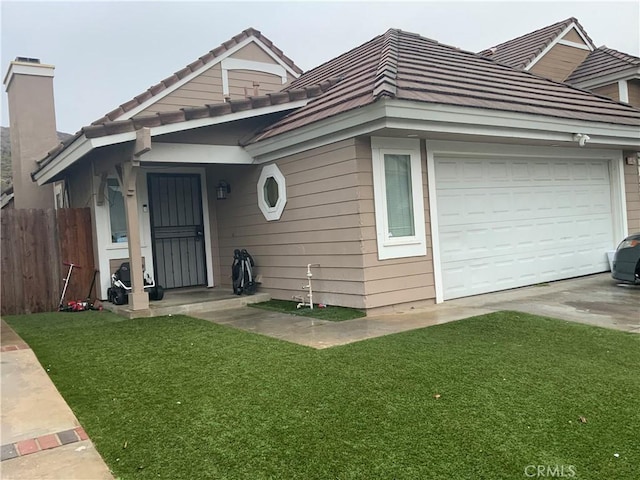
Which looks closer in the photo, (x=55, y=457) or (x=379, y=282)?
(x=55, y=457)

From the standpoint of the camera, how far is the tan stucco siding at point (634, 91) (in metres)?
13.0

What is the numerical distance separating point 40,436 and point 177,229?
278 inches

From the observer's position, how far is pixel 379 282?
23.1 feet

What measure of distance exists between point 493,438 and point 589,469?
0.51 metres

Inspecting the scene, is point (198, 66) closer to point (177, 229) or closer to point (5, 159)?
point (177, 229)

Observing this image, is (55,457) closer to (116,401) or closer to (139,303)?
(116,401)

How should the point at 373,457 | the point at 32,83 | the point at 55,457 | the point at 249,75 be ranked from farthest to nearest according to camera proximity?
the point at 249,75, the point at 32,83, the point at 55,457, the point at 373,457

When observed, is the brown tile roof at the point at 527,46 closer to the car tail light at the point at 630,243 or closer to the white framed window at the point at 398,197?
the car tail light at the point at 630,243

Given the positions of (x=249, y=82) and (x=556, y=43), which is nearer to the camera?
(x=249, y=82)

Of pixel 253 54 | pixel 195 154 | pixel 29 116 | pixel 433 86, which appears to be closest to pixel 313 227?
pixel 195 154

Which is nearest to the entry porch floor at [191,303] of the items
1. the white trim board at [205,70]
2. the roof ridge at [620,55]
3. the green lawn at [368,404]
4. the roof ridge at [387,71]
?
the green lawn at [368,404]

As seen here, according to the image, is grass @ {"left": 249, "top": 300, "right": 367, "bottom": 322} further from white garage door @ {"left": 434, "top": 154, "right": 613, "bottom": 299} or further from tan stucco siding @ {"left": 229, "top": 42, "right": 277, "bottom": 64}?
tan stucco siding @ {"left": 229, "top": 42, "right": 277, "bottom": 64}

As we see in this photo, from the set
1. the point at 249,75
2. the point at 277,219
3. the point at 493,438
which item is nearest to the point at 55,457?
the point at 493,438

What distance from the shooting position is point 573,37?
1500 cm
